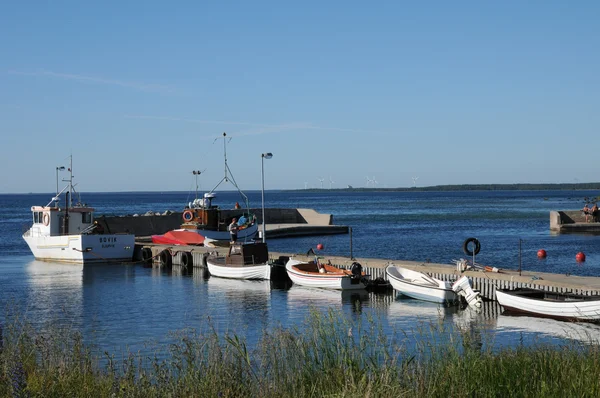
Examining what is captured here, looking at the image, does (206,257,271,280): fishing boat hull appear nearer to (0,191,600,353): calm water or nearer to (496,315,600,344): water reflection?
(0,191,600,353): calm water

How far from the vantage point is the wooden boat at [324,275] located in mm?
33938

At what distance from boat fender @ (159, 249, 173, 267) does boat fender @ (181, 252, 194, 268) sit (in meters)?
1.54

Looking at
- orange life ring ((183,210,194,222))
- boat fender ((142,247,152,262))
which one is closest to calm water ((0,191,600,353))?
boat fender ((142,247,152,262))

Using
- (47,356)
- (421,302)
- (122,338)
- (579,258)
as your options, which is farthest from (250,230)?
(47,356)

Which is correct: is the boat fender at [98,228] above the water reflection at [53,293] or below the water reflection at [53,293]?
above

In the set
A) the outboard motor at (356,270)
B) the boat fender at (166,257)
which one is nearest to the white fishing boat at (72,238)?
the boat fender at (166,257)

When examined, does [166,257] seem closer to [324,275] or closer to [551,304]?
[324,275]

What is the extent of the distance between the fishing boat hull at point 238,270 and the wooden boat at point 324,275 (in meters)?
1.49

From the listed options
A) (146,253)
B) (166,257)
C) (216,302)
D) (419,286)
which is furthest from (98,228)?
(419,286)

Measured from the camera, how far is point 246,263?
39625 mm

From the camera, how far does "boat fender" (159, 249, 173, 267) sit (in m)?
49.4

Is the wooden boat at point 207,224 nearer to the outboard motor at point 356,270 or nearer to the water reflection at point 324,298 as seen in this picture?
the water reflection at point 324,298

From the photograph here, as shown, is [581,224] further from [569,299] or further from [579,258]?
[569,299]

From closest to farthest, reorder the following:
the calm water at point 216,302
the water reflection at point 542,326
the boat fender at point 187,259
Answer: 1. the water reflection at point 542,326
2. the calm water at point 216,302
3. the boat fender at point 187,259
